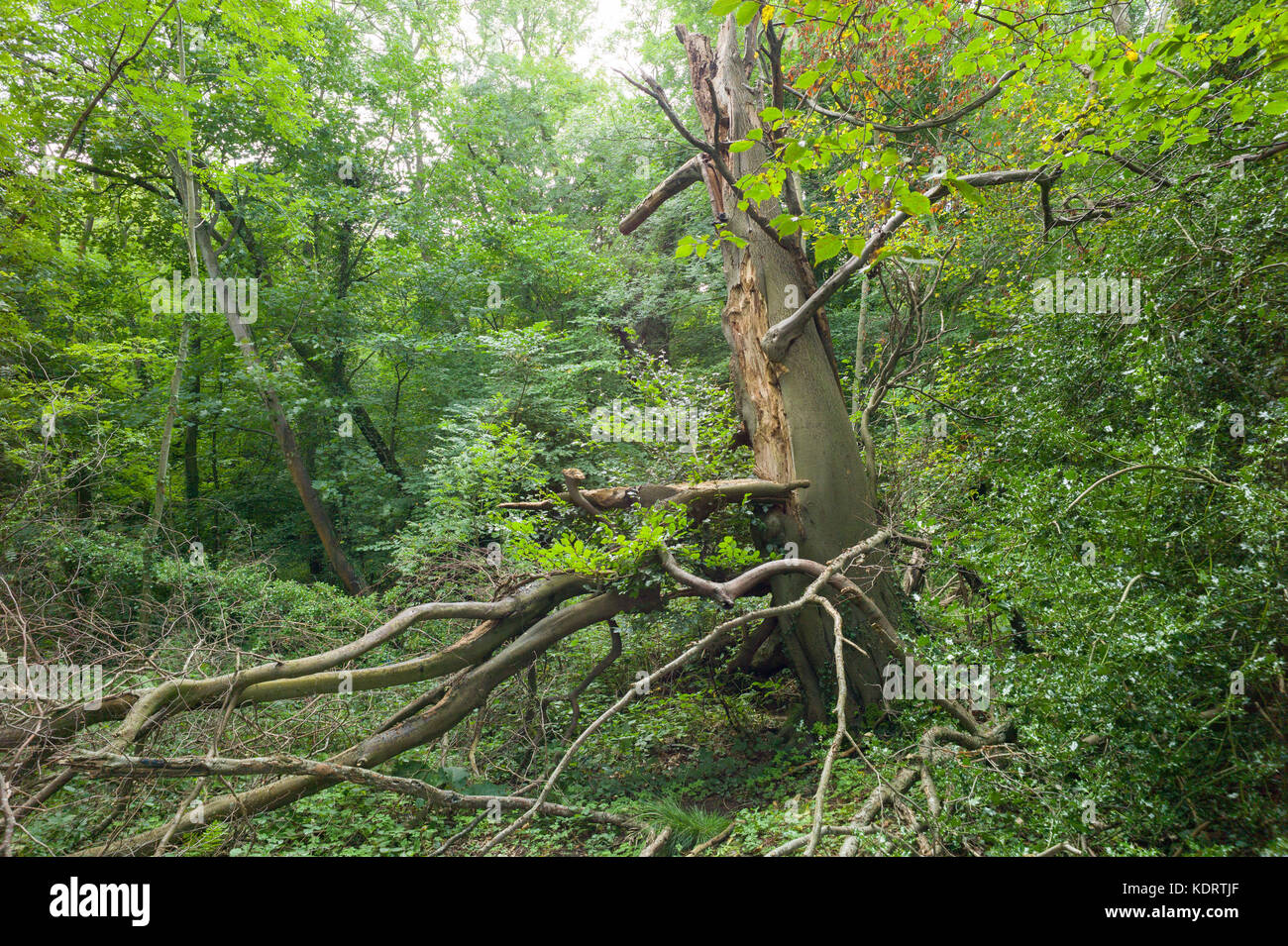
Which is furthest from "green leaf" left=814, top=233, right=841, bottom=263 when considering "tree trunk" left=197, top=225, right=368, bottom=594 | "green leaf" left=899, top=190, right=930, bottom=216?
"tree trunk" left=197, top=225, right=368, bottom=594

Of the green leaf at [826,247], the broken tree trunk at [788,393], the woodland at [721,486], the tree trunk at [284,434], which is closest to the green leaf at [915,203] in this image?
the woodland at [721,486]

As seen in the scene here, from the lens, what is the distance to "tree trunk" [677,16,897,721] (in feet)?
16.6

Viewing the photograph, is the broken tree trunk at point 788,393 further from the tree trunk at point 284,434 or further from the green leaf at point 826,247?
the tree trunk at point 284,434

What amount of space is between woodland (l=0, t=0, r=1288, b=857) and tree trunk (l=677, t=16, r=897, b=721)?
0.13 ft

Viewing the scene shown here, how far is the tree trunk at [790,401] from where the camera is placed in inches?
199

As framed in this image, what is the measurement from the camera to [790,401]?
17.1 feet

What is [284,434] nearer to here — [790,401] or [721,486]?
[721,486]

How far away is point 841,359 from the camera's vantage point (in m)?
12.1

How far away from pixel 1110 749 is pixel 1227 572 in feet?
2.84

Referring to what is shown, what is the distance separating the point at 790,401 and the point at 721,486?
1032 millimetres

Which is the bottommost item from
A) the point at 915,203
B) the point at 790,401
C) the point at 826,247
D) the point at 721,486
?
the point at 721,486

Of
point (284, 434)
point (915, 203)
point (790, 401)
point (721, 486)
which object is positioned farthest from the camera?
point (284, 434)

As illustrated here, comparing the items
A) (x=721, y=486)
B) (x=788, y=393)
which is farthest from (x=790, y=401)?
(x=721, y=486)

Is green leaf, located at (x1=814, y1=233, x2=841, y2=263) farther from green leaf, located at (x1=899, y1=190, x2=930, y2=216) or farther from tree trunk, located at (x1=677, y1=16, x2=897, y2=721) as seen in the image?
tree trunk, located at (x1=677, y1=16, x2=897, y2=721)
